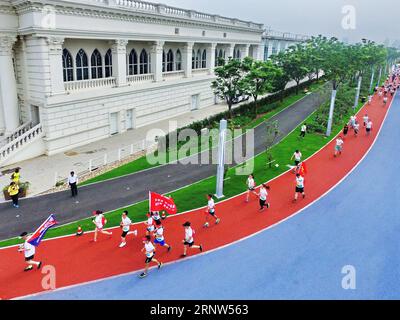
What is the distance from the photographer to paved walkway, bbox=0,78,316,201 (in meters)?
21.3

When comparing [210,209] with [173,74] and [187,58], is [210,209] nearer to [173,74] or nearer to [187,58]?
[173,74]

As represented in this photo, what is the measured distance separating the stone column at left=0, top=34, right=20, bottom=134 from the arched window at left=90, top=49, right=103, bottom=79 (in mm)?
6467

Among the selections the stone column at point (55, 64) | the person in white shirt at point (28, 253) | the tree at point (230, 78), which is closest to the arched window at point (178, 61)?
the tree at point (230, 78)

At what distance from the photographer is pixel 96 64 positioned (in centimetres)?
3034

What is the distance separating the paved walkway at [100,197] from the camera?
1688 centimetres

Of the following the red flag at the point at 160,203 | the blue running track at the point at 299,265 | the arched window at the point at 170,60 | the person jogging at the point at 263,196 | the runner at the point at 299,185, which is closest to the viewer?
the blue running track at the point at 299,265

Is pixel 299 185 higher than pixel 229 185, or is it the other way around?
pixel 299 185

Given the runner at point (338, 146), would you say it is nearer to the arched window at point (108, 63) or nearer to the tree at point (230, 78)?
the tree at point (230, 78)

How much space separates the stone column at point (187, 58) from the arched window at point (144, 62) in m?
5.79

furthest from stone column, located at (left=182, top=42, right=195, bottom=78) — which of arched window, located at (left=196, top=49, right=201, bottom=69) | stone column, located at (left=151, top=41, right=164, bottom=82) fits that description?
stone column, located at (left=151, top=41, right=164, bottom=82)

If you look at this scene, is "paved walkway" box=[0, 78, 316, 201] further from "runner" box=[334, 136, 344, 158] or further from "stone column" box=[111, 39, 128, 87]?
"runner" box=[334, 136, 344, 158]

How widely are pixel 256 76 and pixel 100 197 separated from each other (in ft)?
72.6

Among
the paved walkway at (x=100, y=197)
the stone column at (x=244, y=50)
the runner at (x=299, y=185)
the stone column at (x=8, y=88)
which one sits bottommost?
the paved walkway at (x=100, y=197)

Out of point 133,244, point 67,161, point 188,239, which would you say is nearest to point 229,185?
point 188,239
